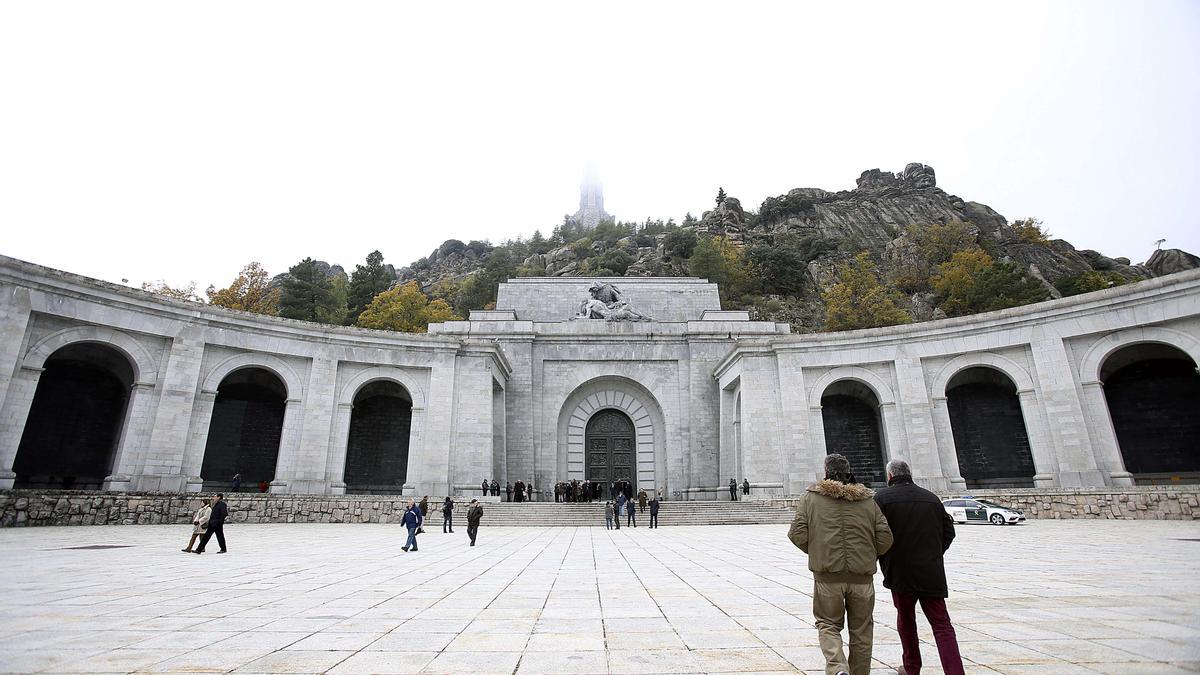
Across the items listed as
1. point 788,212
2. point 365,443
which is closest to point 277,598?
point 365,443

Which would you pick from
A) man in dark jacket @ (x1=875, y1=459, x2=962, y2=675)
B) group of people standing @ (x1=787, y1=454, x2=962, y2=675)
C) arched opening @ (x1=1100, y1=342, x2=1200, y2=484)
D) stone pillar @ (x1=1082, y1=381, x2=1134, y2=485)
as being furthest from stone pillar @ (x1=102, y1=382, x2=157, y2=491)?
arched opening @ (x1=1100, y1=342, x2=1200, y2=484)

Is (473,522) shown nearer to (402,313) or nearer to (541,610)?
(541,610)

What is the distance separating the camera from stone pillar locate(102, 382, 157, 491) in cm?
2038

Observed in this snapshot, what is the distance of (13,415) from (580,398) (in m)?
21.5

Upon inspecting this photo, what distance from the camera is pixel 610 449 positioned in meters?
30.8

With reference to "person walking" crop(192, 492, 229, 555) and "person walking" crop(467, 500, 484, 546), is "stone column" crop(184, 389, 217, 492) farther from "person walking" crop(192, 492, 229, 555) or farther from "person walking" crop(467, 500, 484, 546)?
"person walking" crop(467, 500, 484, 546)

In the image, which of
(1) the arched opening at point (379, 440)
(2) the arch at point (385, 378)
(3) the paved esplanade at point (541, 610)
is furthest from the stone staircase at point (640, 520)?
(3) the paved esplanade at point (541, 610)

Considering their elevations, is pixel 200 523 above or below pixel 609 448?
below

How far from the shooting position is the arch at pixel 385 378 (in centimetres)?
2498

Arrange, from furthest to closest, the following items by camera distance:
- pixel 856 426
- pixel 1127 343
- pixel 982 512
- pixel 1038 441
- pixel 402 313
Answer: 1. pixel 402 313
2. pixel 856 426
3. pixel 1038 441
4. pixel 1127 343
5. pixel 982 512

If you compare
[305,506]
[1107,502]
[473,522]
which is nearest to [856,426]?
[1107,502]

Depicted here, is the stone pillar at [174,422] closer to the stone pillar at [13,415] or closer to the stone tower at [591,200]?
the stone pillar at [13,415]

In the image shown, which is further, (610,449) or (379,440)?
(610,449)

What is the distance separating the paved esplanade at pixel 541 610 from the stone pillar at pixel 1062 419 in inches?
423
